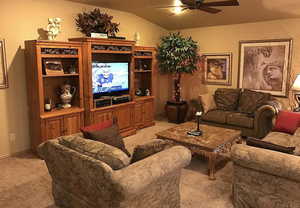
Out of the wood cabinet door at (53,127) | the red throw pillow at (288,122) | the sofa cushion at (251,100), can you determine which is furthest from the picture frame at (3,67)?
the sofa cushion at (251,100)

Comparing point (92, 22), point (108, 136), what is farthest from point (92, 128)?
point (92, 22)

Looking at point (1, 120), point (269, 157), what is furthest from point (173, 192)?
point (1, 120)

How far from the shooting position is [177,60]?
635 centimetres

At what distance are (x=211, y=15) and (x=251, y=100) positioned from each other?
6.99 feet

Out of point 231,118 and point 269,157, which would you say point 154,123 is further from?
point 269,157

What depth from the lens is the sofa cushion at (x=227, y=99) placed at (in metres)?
5.87

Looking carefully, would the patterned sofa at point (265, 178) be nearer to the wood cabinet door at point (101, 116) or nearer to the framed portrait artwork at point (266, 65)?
the wood cabinet door at point (101, 116)

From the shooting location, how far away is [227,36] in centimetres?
631

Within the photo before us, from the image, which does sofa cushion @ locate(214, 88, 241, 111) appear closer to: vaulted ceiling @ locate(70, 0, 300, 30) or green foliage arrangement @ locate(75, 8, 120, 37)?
vaulted ceiling @ locate(70, 0, 300, 30)

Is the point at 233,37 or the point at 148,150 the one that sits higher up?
the point at 233,37

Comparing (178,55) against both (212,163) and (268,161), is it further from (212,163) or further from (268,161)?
(268,161)

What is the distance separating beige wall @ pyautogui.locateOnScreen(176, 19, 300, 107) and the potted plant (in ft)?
1.40

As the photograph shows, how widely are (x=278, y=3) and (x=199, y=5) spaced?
184cm

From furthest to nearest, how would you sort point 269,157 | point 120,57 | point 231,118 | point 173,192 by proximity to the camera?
point 120,57 → point 231,118 → point 173,192 → point 269,157
